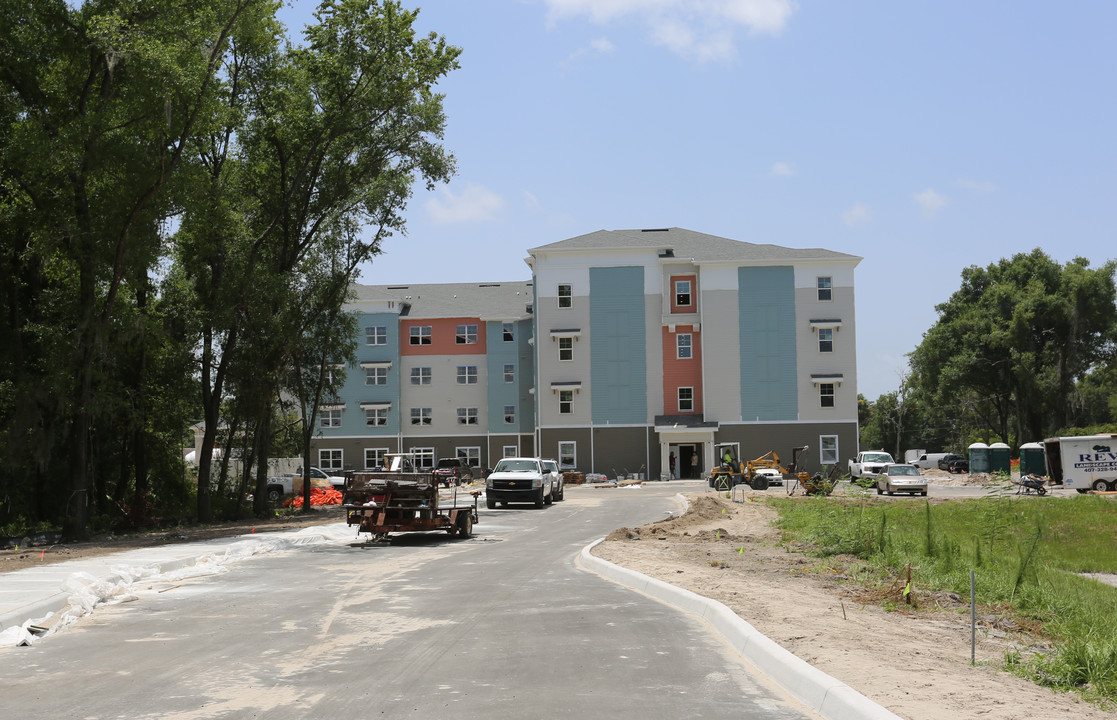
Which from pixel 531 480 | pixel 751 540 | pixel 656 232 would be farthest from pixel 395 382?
pixel 751 540

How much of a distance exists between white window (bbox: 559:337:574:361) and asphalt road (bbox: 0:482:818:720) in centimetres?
5607

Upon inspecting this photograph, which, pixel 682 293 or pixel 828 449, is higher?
pixel 682 293

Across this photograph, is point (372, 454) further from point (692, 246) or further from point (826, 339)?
point (826, 339)

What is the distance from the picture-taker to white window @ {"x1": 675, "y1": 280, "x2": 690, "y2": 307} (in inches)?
2835

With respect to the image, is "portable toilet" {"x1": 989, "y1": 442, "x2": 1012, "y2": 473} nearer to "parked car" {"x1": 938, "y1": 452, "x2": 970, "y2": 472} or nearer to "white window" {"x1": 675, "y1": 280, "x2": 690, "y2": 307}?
"parked car" {"x1": 938, "y1": 452, "x2": 970, "y2": 472}

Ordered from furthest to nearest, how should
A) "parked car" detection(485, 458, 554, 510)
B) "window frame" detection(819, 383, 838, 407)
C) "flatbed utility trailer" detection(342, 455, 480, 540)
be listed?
"window frame" detection(819, 383, 838, 407) → "parked car" detection(485, 458, 554, 510) → "flatbed utility trailer" detection(342, 455, 480, 540)

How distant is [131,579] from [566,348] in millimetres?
57314

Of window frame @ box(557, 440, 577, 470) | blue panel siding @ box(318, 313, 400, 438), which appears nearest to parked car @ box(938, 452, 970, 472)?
window frame @ box(557, 440, 577, 470)

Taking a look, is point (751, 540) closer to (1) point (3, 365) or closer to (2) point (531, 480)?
(2) point (531, 480)

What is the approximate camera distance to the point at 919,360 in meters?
92.4

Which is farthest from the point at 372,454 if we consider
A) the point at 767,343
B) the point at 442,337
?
the point at 767,343

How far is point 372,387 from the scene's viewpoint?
78.4 m

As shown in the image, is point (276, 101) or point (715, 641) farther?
point (276, 101)

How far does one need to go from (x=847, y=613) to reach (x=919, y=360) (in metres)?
86.7
